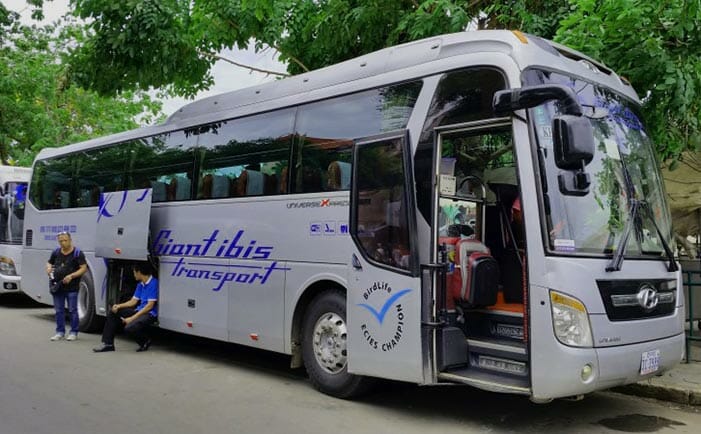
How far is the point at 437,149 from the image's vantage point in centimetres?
609

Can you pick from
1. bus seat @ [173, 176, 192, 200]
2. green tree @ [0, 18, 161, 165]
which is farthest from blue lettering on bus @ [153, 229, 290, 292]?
green tree @ [0, 18, 161, 165]

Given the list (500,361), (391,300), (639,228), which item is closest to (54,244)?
(391,300)

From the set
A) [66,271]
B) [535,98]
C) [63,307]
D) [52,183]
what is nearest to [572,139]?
[535,98]

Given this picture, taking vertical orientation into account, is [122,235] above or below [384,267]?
above

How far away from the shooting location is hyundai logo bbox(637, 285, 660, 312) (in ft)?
18.6

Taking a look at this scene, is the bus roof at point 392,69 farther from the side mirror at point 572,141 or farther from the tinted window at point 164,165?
the side mirror at point 572,141

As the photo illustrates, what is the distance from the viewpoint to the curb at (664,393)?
685 centimetres

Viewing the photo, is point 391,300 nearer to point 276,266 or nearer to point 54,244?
point 276,266

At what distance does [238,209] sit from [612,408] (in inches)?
189

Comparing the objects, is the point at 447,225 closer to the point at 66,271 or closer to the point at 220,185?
the point at 220,185

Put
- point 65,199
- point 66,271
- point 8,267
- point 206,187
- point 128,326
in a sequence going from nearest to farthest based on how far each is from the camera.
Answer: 1. point 206,187
2. point 128,326
3. point 66,271
4. point 65,199
5. point 8,267

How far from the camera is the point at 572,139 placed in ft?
16.8

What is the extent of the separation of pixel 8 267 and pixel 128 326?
7.05 metres

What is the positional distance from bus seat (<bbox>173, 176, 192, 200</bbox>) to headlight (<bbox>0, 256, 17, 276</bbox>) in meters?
7.57
